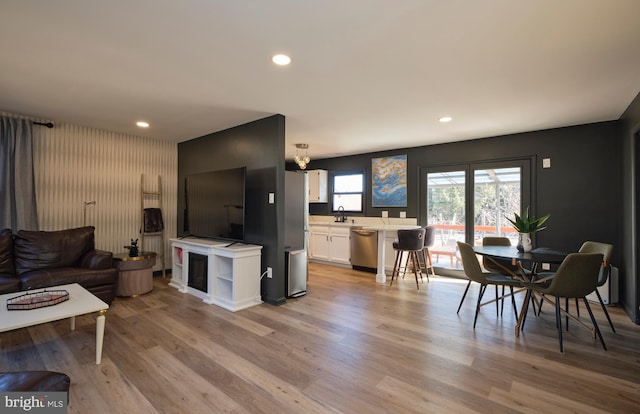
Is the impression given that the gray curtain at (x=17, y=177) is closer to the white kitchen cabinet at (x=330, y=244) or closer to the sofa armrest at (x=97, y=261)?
the sofa armrest at (x=97, y=261)

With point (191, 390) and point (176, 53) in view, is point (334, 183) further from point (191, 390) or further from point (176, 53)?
point (191, 390)

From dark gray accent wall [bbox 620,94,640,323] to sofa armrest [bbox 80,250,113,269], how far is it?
5.90 m

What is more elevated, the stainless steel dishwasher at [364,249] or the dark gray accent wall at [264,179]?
Answer: the dark gray accent wall at [264,179]

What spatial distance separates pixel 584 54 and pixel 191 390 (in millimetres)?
3633

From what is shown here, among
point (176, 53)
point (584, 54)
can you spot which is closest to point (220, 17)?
point (176, 53)

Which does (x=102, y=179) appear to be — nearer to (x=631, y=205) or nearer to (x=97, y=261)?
(x=97, y=261)

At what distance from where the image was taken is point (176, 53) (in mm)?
2277

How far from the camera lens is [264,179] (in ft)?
12.7

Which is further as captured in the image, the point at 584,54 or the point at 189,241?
the point at 189,241

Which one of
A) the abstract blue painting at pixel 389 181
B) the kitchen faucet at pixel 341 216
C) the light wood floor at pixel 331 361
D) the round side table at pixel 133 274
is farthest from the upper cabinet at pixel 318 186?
the round side table at pixel 133 274

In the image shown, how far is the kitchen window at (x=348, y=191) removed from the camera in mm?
6426

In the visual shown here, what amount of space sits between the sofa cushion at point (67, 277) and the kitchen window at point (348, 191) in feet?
14.2

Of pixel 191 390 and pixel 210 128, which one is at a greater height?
pixel 210 128

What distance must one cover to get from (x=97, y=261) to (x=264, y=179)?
87.2 inches
